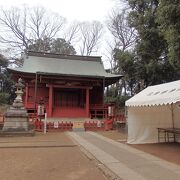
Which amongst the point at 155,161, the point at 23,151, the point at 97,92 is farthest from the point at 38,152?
the point at 97,92

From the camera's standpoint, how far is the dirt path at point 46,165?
7.94m

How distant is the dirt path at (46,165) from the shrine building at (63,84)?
15.4m

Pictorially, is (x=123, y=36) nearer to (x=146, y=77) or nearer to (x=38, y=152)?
(x=146, y=77)

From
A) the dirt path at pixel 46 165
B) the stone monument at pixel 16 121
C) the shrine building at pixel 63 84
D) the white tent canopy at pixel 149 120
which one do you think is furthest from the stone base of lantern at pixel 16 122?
the white tent canopy at pixel 149 120

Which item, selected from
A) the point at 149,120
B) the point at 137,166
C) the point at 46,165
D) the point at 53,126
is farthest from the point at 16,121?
the point at 137,166

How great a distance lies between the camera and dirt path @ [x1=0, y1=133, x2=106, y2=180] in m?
7.94

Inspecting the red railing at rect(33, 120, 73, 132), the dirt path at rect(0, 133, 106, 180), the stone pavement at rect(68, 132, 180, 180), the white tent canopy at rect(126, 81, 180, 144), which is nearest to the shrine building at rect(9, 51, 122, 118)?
the red railing at rect(33, 120, 73, 132)

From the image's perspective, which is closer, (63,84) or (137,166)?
(137,166)

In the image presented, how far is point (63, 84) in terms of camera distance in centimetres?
3062

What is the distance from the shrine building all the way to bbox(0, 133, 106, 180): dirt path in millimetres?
15423

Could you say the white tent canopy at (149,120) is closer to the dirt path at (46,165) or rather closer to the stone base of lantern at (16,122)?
the dirt path at (46,165)

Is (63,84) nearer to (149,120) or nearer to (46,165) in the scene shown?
(149,120)

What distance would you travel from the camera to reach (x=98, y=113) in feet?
101

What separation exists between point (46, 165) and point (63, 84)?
844 inches
